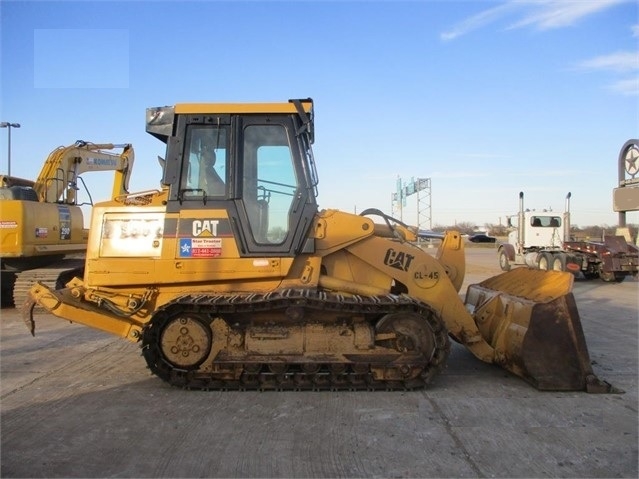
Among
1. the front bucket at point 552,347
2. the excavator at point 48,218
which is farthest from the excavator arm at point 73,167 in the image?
the front bucket at point 552,347

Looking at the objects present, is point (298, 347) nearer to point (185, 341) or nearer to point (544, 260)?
point (185, 341)

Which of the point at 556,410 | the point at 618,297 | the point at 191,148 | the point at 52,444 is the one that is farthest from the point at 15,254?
the point at 618,297

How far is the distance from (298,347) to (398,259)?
1521 mm

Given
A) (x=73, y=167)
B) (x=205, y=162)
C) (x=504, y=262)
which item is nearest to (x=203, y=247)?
(x=205, y=162)

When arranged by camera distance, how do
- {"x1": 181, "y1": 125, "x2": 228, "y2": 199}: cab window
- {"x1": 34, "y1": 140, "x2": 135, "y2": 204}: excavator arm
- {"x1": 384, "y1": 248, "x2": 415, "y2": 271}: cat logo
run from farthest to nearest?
{"x1": 34, "y1": 140, "x2": 135, "y2": 204}: excavator arm < {"x1": 384, "y1": 248, "x2": 415, "y2": 271}: cat logo < {"x1": 181, "y1": 125, "x2": 228, "y2": 199}: cab window

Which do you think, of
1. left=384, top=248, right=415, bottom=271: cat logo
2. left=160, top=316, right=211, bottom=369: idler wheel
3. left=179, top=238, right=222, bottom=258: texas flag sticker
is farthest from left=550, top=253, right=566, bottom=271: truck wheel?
left=160, top=316, right=211, bottom=369: idler wheel

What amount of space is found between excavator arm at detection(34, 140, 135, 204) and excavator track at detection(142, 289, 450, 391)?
26.8 feet

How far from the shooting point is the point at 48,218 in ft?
36.6

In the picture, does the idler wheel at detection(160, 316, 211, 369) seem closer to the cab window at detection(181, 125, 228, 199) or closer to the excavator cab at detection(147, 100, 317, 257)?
the excavator cab at detection(147, 100, 317, 257)

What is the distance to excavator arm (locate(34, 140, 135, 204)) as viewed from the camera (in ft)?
38.7

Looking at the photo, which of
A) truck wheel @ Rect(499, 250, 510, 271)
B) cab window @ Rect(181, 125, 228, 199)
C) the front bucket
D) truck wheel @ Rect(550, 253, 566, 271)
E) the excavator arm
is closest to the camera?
the front bucket

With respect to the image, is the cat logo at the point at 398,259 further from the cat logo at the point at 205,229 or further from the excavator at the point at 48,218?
the excavator at the point at 48,218

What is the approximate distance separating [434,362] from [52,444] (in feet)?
11.5

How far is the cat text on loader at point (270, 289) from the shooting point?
525cm
